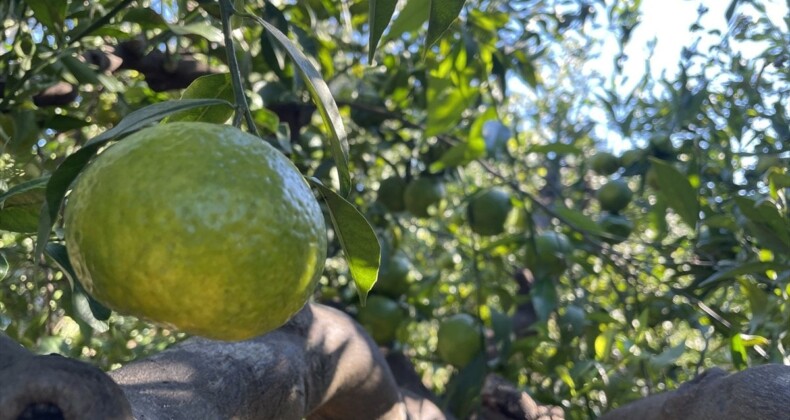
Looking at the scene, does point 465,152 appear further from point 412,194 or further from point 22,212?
point 22,212

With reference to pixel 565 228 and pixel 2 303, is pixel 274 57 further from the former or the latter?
→ pixel 565 228

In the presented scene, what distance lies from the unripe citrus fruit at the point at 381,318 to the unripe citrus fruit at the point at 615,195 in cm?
80

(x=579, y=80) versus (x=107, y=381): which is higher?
(x=107, y=381)

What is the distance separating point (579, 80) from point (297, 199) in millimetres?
4763

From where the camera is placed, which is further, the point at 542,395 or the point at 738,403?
the point at 542,395

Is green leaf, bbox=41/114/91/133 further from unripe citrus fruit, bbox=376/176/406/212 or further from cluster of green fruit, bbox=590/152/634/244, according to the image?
cluster of green fruit, bbox=590/152/634/244

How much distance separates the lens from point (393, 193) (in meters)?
2.18

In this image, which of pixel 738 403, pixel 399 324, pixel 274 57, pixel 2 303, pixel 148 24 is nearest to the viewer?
pixel 738 403

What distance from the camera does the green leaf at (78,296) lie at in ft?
2.51

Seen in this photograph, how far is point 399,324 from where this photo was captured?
6.52ft

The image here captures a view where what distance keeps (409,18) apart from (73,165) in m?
1.07

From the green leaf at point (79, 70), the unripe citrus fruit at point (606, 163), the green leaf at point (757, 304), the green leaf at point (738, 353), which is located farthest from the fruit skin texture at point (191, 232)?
the unripe citrus fruit at point (606, 163)

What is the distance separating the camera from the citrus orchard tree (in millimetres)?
550

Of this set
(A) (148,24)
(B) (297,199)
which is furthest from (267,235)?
(A) (148,24)
